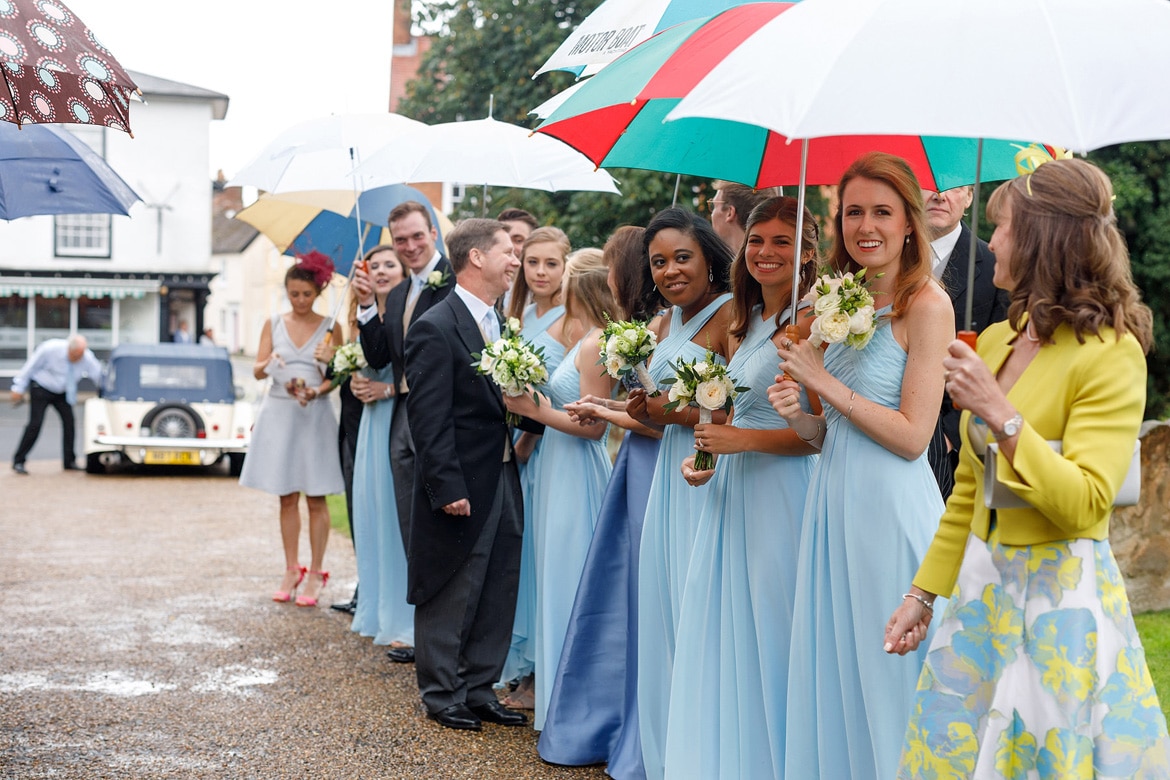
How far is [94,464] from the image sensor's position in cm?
1770

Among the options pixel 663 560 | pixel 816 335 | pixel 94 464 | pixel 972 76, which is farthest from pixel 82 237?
pixel 972 76

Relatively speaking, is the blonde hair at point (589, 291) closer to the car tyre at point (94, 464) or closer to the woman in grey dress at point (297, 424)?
the woman in grey dress at point (297, 424)

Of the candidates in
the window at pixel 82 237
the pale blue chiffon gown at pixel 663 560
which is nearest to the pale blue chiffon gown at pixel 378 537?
the pale blue chiffon gown at pixel 663 560

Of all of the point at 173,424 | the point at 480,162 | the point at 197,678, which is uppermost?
the point at 480,162

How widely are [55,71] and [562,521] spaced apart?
2.87 m

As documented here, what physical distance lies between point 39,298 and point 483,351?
3730cm

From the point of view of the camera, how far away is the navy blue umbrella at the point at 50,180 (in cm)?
573

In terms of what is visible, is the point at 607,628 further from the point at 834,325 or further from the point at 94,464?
the point at 94,464

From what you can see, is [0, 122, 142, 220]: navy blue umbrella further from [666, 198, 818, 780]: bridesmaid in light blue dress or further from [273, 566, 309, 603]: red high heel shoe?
[273, 566, 309, 603]: red high heel shoe

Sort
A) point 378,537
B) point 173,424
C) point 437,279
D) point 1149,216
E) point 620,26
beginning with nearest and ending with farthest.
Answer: point 620,26
point 437,279
point 378,537
point 1149,216
point 173,424

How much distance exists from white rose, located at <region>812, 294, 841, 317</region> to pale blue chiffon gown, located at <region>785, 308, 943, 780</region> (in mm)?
253

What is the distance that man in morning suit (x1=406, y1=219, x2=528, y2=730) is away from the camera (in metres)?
5.81

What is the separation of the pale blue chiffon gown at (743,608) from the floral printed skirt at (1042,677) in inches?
44.6

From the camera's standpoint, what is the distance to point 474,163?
6.95 metres
